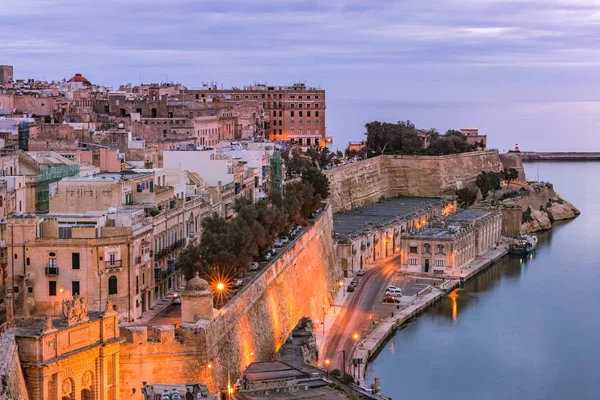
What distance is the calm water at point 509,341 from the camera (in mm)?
25922

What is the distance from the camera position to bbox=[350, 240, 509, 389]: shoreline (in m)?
27.0

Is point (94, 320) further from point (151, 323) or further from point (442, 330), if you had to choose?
point (442, 330)

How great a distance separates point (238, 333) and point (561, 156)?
273 ft

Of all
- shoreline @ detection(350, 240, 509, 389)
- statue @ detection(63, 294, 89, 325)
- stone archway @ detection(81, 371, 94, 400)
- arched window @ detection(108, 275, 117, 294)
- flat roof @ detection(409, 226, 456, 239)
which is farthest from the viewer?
flat roof @ detection(409, 226, 456, 239)

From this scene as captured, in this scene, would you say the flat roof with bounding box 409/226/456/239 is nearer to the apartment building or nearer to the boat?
the boat

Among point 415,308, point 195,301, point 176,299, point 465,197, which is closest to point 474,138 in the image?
point 465,197

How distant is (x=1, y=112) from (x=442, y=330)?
56.8ft

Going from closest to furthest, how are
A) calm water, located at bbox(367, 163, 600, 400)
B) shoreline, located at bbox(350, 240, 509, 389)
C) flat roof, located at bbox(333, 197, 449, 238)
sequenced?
calm water, located at bbox(367, 163, 600, 400), shoreline, located at bbox(350, 240, 509, 389), flat roof, located at bbox(333, 197, 449, 238)

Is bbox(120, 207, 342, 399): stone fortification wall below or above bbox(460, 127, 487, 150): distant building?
below

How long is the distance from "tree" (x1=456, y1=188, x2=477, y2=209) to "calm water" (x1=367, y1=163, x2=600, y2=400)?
9.58 metres

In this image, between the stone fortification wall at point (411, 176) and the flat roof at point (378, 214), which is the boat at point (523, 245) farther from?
the stone fortification wall at point (411, 176)

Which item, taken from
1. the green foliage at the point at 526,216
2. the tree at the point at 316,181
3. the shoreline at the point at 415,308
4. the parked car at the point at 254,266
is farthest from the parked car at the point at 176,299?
the green foliage at the point at 526,216

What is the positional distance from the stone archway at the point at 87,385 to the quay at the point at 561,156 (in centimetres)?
8471

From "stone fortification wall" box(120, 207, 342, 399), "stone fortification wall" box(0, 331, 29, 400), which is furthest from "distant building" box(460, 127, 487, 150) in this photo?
"stone fortification wall" box(0, 331, 29, 400)
